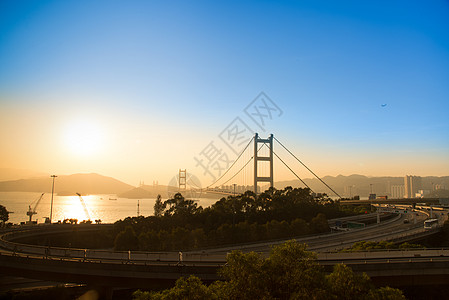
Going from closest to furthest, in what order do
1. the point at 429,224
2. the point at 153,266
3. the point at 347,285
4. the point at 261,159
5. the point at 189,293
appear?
the point at 189,293 < the point at 347,285 < the point at 153,266 < the point at 429,224 < the point at 261,159

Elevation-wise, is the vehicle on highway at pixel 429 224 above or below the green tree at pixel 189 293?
Answer: below

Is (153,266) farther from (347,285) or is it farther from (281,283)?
(347,285)

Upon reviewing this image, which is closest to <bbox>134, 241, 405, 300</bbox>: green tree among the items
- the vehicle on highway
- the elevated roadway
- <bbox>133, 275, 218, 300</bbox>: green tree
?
<bbox>133, 275, 218, 300</bbox>: green tree

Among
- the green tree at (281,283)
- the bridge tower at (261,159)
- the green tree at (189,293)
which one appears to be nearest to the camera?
the green tree at (281,283)

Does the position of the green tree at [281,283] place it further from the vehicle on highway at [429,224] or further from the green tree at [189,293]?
the vehicle on highway at [429,224]

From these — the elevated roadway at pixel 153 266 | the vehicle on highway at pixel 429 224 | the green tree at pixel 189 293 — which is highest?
the green tree at pixel 189 293

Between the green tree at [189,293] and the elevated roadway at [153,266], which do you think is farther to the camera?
the elevated roadway at [153,266]

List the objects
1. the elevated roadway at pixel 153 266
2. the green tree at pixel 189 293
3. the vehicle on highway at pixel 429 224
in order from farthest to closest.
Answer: the vehicle on highway at pixel 429 224 → the elevated roadway at pixel 153 266 → the green tree at pixel 189 293

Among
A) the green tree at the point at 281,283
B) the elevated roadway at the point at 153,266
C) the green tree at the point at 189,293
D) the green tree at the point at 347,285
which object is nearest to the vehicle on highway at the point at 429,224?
the elevated roadway at the point at 153,266

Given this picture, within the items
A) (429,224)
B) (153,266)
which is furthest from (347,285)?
(429,224)

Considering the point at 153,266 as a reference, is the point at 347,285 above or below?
above

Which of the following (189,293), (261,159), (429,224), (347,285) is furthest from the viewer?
(261,159)

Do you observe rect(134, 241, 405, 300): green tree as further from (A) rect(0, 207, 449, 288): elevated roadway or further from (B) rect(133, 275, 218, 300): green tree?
(A) rect(0, 207, 449, 288): elevated roadway
